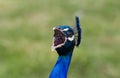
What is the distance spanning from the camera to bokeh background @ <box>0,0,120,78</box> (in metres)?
5.04

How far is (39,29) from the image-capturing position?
5.95 meters

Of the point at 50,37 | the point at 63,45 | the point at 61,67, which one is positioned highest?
the point at 63,45

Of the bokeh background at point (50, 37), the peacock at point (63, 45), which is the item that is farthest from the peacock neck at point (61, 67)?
the bokeh background at point (50, 37)

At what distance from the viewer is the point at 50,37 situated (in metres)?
5.65

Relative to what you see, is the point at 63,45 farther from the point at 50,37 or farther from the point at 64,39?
the point at 50,37

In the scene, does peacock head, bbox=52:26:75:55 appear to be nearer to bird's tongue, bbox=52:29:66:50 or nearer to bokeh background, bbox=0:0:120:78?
bird's tongue, bbox=52:29:66:50

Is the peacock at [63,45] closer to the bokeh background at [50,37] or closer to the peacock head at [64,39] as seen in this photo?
the peacock head at [64,39]

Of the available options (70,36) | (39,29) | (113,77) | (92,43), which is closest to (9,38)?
(39,29)

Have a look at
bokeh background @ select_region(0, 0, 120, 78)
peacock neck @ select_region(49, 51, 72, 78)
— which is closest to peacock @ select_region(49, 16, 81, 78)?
peacock neck @ select_region(49, 51, 72, 78)

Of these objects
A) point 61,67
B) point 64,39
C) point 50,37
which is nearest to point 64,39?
point 64,39

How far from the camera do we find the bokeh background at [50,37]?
5.04 m

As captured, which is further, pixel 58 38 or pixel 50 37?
pixel 50 37

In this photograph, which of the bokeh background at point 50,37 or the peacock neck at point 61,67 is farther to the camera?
the bokeh background at point 50,37

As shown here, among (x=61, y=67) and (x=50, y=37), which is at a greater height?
(x=61, y=67)
